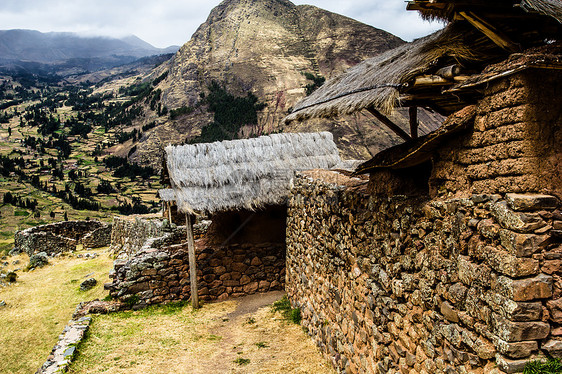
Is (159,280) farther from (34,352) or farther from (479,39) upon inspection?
(479,39)

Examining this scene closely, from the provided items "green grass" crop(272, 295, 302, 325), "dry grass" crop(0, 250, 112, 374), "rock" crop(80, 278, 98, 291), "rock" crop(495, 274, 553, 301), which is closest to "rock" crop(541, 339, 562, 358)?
"rock" crop(495, 274, 553, 301)

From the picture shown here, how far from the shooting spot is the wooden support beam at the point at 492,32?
279cm

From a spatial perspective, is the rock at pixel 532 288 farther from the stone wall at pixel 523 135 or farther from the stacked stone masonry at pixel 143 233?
the stacked stone masonry at pixel 143 233

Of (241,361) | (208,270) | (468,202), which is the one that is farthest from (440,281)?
(208,270)

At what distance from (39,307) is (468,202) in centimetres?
1286

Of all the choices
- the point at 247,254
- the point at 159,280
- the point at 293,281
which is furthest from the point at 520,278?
the point at 159,280

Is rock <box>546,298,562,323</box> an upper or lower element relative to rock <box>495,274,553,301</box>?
lower

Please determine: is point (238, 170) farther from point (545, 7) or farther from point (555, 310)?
point (555, 310)

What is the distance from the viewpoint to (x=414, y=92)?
352cm

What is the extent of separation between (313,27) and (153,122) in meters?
29.9

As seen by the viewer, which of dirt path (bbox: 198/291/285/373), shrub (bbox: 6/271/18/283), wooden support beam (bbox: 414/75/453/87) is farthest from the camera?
shrub (bbox: 6/271/18/283)

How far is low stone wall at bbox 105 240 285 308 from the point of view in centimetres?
944

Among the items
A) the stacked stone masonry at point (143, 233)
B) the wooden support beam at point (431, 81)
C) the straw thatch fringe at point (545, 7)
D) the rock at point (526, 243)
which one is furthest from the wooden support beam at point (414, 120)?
the stacked stone masonry at point (143, 233)

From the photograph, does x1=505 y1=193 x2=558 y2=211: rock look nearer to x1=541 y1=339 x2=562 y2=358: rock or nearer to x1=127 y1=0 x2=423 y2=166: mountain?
x1=541 y1=339 x2=562 y2=358: rock
